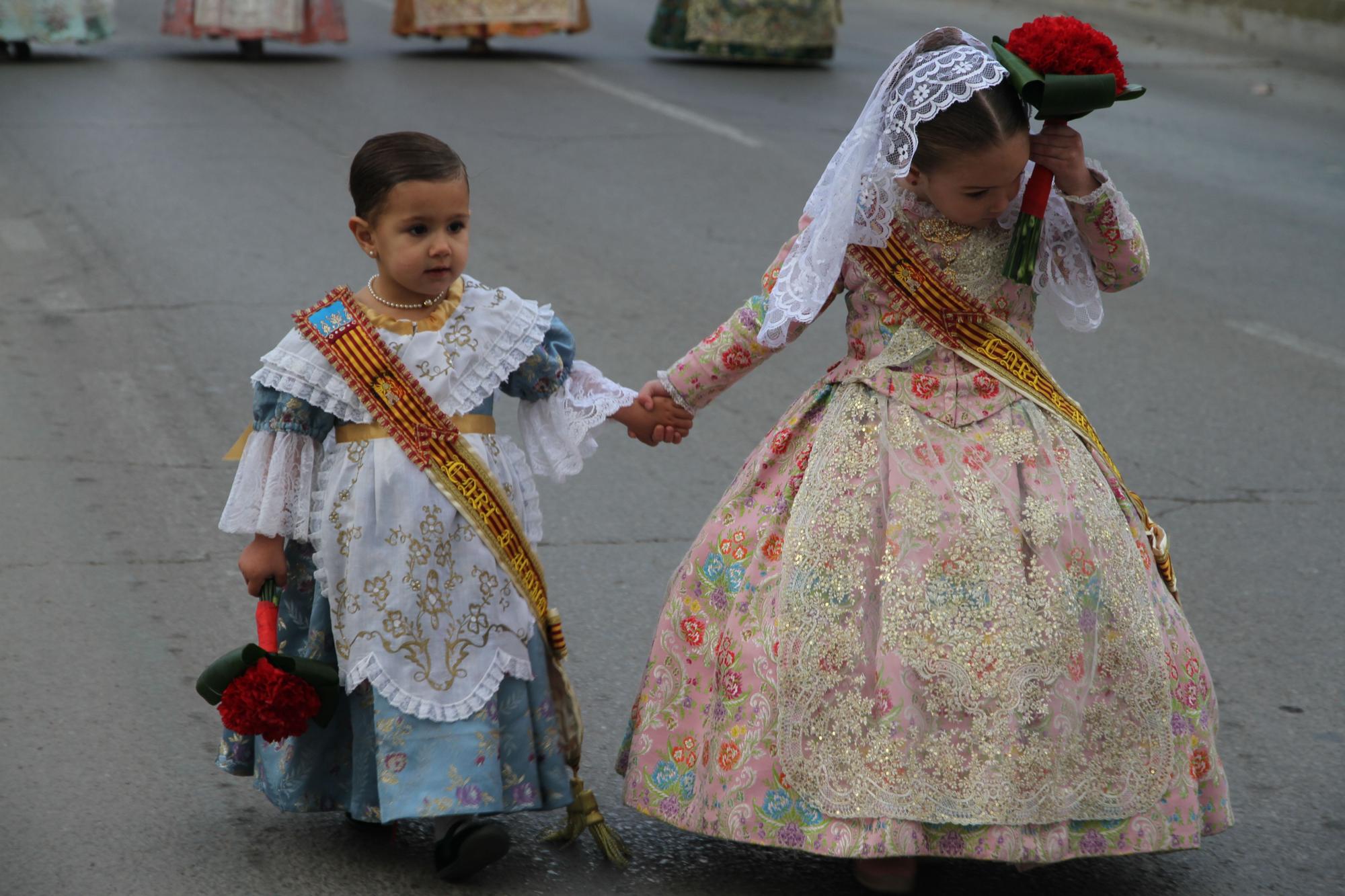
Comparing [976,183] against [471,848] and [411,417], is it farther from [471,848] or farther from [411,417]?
[471,848]

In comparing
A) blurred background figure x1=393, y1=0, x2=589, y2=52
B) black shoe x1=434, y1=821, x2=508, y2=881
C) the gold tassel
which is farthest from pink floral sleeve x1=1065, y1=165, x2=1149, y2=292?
blurred background figure x1=393, y1=0, x2=589, y2=52

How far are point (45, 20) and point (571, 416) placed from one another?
11.6m

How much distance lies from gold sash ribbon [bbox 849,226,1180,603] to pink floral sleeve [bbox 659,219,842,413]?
13 centimetres

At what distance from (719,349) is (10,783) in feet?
5.52

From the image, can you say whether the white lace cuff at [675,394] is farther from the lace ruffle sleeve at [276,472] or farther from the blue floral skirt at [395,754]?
the lace ruffle sleeve at [276,472]

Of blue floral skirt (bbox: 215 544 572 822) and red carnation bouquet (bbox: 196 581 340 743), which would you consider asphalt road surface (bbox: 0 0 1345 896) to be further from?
red carnation bouquet (bbox: 196 581 340 743)

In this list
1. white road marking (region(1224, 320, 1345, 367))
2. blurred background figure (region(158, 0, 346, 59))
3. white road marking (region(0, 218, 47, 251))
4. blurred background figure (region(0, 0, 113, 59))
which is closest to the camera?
white road marking (region(1224, 320, 1345, 367))

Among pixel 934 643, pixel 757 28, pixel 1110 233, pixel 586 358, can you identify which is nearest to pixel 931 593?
pixel 934 643

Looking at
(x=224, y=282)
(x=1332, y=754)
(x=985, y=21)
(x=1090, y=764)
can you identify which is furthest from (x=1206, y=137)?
(x=1090, y=764)

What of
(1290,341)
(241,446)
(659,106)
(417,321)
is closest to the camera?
(417,321)

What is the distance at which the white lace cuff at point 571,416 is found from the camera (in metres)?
3.35

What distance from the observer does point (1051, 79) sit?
300 centimetres

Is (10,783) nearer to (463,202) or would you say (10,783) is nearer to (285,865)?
(285,865)

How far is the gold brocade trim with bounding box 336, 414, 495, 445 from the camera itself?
10.3ft
